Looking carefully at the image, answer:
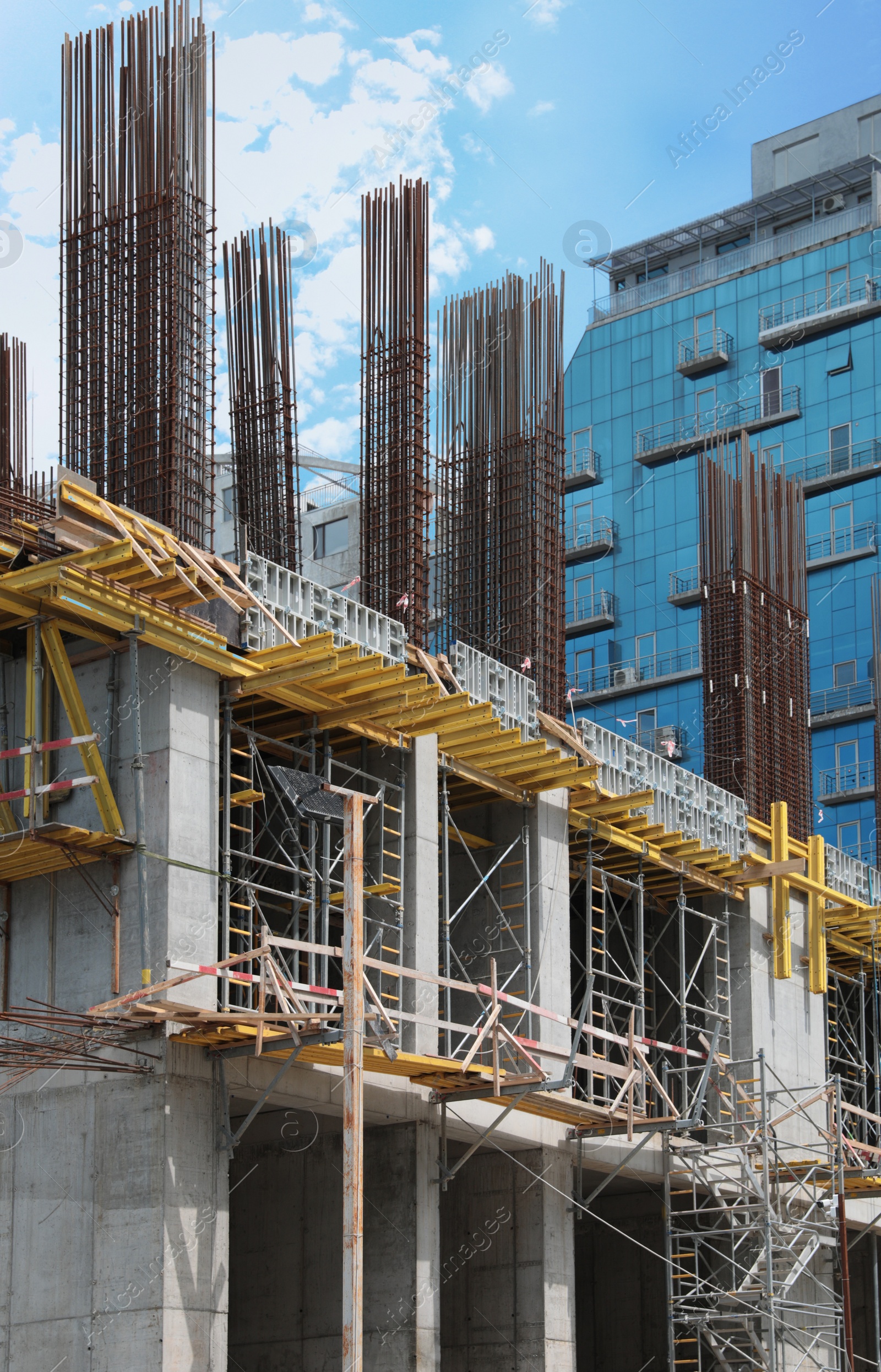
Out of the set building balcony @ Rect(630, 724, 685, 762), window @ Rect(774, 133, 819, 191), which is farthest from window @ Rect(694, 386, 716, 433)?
building balcony @ Rect(630, 724, 685, 762)

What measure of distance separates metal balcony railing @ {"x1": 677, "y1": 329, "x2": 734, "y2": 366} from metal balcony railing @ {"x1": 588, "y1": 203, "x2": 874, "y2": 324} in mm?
2183

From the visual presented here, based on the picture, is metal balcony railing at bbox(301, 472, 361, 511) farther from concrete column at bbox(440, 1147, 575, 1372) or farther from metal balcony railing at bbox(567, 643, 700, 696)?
concrete column at bbox(440, 1147, 575, 1372)

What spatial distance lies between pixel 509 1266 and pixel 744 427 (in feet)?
154

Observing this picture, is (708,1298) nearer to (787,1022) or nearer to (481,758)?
(787,1022)

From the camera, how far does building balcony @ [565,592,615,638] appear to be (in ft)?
266

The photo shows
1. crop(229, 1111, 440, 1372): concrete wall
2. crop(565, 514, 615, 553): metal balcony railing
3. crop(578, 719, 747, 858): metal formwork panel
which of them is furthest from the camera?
crop(565, 514, 615, 553): metal balcony railing

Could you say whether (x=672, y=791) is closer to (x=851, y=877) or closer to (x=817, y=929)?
(x=817, y=929)

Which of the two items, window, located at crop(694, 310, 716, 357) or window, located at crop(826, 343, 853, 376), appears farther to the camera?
window, located at crop(694, 310, 716, 357)

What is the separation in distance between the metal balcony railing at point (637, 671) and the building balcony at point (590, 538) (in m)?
4.76

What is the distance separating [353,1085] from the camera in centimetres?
2223

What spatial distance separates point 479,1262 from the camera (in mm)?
35094

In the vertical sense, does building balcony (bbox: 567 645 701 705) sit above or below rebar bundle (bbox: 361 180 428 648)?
above

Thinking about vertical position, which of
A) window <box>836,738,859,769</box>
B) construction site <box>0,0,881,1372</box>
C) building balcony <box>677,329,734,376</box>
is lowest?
construction site <box>0,0,881,1372</box>

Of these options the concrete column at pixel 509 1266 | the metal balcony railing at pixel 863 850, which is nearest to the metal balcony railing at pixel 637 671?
the metal balcony railing at pixel 863 850
